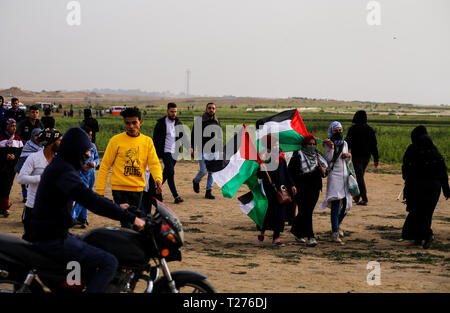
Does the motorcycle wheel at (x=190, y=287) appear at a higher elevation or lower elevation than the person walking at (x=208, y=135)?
lower

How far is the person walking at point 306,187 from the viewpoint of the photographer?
1028 cm

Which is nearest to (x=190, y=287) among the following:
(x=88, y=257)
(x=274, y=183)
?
(x=88, y=257)

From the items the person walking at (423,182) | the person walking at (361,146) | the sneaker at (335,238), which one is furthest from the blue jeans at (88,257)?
the person walking at (361,146)

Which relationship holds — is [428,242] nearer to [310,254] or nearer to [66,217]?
[310,254]

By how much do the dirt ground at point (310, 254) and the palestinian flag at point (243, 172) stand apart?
592 millimetres

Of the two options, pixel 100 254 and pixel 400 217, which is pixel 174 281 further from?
pixel 400 217

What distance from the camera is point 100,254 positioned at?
469cm

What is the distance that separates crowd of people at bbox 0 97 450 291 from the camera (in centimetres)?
475

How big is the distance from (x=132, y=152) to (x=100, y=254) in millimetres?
3435

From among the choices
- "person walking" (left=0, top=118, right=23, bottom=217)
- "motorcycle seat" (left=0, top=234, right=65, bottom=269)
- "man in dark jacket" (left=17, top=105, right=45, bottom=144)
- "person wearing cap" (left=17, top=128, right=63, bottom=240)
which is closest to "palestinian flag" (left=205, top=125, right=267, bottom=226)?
"person wearing cap" (left=17, top=128, right=63, bottom=240)

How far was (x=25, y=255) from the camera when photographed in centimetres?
467

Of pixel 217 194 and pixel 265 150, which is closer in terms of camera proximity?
pixel 265 150

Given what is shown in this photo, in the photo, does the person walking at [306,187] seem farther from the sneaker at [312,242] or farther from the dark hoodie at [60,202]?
the dark hoodie at [60,202]
